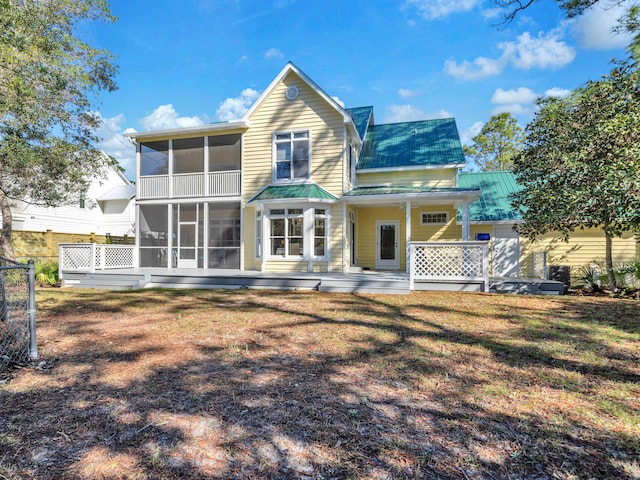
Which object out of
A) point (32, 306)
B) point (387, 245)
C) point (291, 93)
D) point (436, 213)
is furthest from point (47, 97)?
point (436, 213)

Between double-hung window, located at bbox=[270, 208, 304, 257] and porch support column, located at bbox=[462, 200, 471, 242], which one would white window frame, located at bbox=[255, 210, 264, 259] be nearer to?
double-hung window, located at bbox=[270, 208, 304, 257]

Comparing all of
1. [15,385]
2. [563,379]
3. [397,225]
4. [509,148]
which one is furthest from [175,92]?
[509,148]

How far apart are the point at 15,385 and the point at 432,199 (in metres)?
11.5

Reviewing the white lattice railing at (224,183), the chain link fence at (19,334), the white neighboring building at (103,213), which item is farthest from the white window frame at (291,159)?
the white neighboring building at (103,213)

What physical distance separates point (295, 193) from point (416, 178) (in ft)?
17.6

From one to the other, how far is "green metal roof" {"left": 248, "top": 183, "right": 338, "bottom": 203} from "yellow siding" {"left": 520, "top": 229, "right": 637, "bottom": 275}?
8.27 m

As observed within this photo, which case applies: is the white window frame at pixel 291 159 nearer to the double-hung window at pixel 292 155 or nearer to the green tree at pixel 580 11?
the double-hung window at pixel 292 155

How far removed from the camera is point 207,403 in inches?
123

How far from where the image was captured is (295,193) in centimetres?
1244

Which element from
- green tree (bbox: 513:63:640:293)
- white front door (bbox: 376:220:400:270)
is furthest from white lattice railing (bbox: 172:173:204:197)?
green tree (bbox: 513:63:640:293)

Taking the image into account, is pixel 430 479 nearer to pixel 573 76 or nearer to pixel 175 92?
pixel 573 76

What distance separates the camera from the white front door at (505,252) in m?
13.8

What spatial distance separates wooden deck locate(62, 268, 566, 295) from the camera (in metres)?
10.0

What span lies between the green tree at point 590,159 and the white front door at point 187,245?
41.2ft
